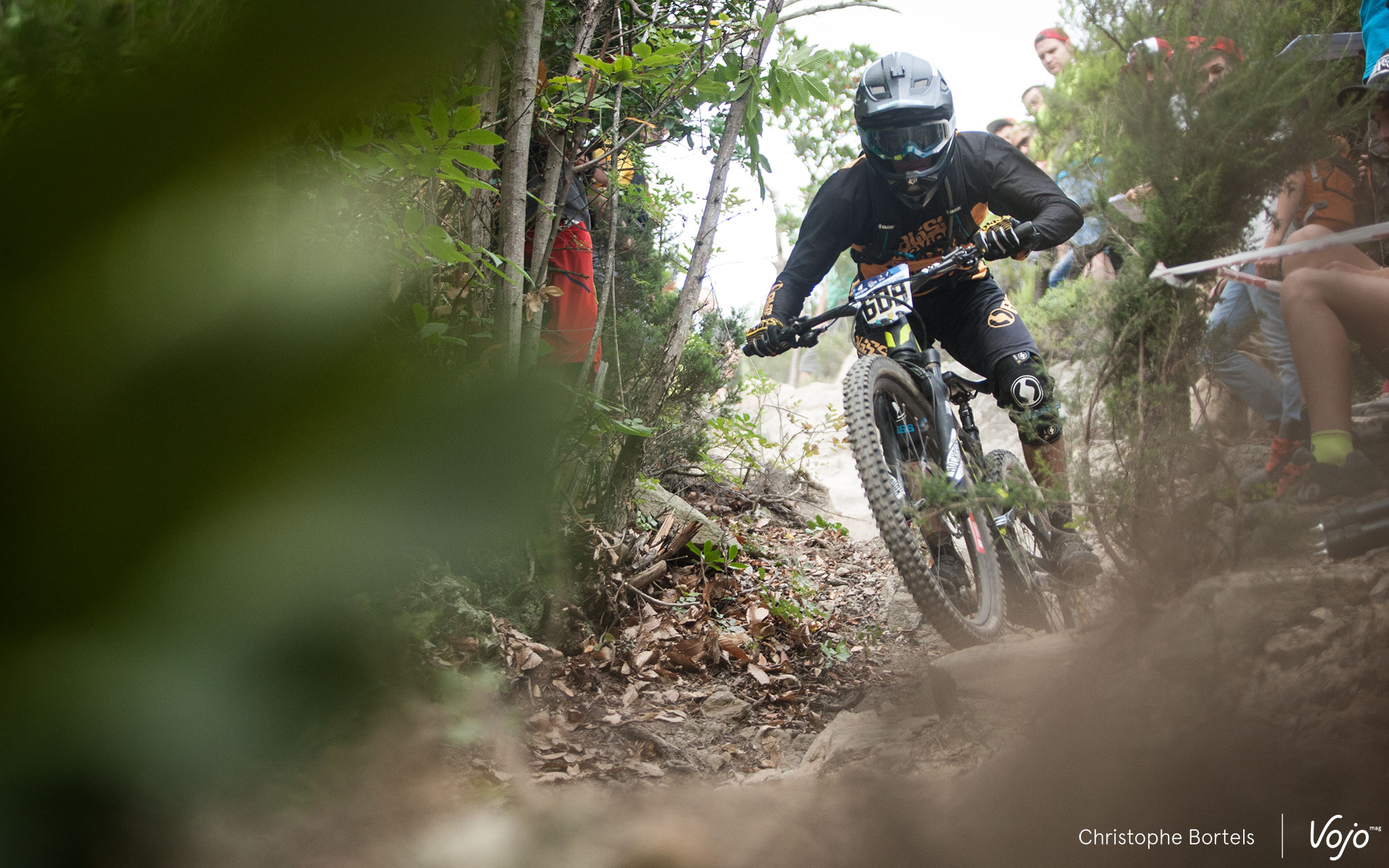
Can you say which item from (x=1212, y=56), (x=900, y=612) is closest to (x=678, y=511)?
(x=900, y=612)

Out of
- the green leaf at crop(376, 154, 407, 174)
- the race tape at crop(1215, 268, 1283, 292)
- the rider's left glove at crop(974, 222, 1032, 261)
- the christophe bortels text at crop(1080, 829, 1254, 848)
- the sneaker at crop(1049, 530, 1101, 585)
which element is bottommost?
the christophe bortels text at crop(1080, 829, 1254, 848)

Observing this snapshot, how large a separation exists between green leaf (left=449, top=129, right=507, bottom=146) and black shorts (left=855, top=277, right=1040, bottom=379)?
5.38 ft

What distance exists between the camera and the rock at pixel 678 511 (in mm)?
3589

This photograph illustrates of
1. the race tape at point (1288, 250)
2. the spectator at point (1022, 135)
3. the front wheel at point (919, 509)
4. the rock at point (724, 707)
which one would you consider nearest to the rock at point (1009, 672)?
the front wheel at point (919, 509)

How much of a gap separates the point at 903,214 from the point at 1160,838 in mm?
2509

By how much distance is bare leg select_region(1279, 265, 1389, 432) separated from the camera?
186 centimetres

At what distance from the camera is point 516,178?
2678 mm

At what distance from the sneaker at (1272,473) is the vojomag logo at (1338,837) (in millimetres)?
790

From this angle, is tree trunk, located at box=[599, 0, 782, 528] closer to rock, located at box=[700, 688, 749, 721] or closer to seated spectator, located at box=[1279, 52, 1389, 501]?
rock, located at box=[700, 688, 749, 721]

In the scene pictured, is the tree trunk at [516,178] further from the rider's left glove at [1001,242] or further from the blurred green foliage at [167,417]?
the rider's left glove at [1001,242]

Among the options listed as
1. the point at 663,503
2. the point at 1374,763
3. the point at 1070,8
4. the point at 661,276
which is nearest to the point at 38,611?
the point at 1374,763

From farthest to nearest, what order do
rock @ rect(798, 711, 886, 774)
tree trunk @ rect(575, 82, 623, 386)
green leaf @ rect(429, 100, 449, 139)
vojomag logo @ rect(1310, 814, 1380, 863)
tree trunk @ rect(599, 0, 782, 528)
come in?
tree trunk @ rect(599, 0, 782, 528)
tree trunk @ rect(575, 82, 623, 386)
rock @ rect(798, 711, 886, 774)
green leaf @ rect(429, 100, 449, 139)
vojomag logo @ rect(1310, 814, 1380, 863)

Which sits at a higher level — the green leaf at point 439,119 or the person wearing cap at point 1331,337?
the green leaf at point 439,119

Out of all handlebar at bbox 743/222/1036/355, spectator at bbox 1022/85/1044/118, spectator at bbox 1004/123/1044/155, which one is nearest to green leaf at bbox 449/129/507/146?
handlebar at bbox 743/222/1036/355
